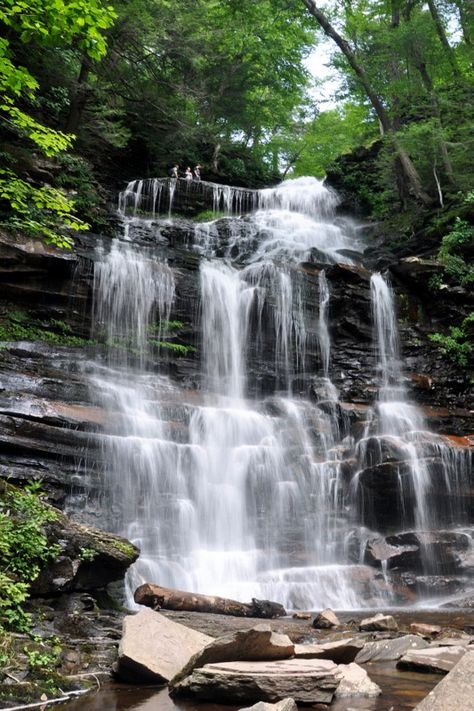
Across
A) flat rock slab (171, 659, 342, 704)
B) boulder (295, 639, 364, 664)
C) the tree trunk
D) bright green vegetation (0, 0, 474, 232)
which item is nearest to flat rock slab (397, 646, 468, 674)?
boulder (295, 639, 364, 664)

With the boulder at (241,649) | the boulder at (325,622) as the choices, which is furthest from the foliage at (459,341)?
the boulder at (241,649)

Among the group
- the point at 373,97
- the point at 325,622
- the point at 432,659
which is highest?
the point at 373,97

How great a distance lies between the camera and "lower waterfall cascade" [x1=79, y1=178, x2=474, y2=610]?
10.7 meters

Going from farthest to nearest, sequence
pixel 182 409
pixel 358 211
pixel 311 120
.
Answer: pixel 311 120 < pixel 358 211 < pixel 182 409

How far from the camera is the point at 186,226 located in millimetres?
21656

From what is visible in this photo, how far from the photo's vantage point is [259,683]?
13.1ft

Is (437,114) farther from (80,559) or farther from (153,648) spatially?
(153,648)

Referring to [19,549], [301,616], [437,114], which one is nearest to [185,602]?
[301,616]

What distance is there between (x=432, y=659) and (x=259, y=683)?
181 centimetres

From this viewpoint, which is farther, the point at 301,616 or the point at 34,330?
the point at 34,330

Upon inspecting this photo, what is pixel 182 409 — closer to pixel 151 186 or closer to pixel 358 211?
pixel 151 186

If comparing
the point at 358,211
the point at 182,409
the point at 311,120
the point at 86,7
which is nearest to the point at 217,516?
the point at 182,409

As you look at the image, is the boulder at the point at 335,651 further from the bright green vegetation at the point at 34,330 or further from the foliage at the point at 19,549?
the bright green vegetation at the point at 34,330

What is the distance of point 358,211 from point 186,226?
940 cm
